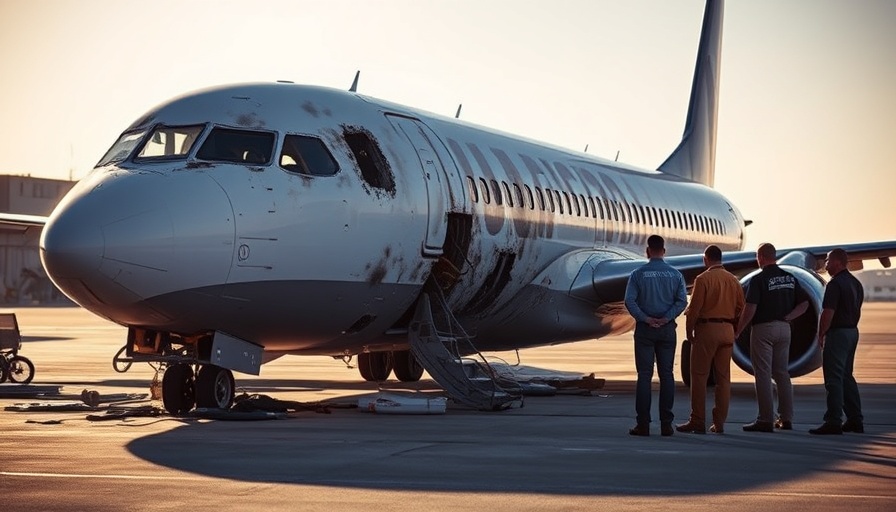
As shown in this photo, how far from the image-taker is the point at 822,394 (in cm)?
2088

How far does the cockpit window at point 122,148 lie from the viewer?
15.2 meters

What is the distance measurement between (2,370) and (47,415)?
707cm

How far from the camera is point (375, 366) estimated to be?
24312mm

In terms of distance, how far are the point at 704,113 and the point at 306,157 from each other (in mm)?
23697

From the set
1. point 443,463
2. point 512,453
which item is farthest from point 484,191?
point 443,463

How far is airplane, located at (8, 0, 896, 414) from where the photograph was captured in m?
13.8

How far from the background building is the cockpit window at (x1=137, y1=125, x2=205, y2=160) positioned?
9106 cm

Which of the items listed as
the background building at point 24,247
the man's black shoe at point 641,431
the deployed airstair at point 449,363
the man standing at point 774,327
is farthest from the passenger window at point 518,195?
the background building at point 24,247

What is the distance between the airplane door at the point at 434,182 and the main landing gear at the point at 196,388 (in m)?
3.08

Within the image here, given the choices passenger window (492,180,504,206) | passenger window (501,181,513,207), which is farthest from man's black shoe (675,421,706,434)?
passenger window (501,181,513,207)

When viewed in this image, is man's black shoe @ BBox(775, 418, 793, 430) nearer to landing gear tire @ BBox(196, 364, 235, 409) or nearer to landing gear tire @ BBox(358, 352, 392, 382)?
landing gear tire @ BBox(196, 364, 235, 409)

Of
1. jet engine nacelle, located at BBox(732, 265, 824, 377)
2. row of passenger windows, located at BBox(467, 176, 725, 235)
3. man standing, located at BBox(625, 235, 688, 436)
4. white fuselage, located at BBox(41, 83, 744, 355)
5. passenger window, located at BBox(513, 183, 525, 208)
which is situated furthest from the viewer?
passenger window, located at BBox(513, 183, 525, 208)

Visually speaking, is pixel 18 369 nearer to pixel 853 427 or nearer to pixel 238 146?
pixel 238 146

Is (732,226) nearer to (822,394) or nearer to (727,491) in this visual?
(822,394)
